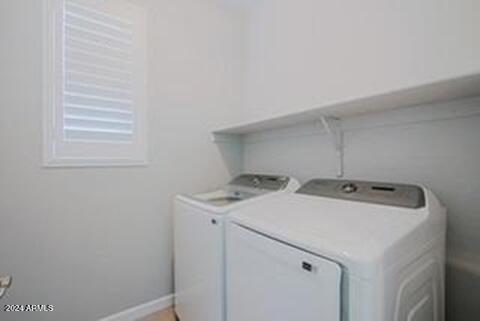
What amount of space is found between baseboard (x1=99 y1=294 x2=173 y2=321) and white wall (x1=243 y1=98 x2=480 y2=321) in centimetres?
160

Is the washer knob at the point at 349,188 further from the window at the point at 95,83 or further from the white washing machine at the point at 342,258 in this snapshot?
the window at the point at 95,83

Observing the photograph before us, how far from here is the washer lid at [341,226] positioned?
69 cm

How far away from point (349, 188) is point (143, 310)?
1.71 meters

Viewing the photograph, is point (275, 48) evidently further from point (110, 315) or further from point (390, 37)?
point (110, 315)

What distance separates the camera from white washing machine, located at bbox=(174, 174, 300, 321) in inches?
49.3

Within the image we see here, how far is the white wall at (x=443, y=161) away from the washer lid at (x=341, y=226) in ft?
1.12

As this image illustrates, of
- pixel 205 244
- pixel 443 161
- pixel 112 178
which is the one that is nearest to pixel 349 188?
pixel 443 161

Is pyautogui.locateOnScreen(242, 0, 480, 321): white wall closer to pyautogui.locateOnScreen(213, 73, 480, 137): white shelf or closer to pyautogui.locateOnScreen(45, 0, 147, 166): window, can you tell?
pyautogui.locateOnScreen(213, 73, 480, 137): white shelf

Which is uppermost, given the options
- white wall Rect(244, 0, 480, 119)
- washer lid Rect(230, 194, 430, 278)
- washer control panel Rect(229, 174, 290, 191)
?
white wall Rect(244, 0, 480, 119)

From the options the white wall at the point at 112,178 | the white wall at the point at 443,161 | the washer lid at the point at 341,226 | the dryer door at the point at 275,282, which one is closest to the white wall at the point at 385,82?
the white wall at the point at 443,161

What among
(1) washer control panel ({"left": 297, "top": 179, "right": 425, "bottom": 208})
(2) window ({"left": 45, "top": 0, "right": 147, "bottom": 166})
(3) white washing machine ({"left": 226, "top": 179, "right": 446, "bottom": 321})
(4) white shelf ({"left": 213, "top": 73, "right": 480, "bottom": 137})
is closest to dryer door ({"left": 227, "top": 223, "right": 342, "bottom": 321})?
(3) white washing machine ({"left": 226, "top": 179, "right": 446, "bottom": 321})

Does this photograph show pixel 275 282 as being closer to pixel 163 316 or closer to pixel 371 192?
pixel 371 192

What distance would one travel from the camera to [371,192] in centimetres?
122

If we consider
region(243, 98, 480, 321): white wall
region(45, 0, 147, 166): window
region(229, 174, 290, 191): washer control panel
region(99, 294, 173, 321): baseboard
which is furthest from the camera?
region(99, 294, 173, 321): baseboard
